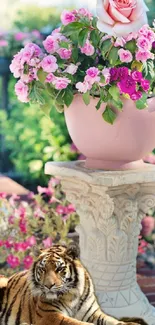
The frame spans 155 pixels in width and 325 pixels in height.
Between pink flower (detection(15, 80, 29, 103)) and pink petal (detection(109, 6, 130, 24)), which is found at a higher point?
pink petal (detection(109, 6, 130, 24))

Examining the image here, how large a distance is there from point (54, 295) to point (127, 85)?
122cm

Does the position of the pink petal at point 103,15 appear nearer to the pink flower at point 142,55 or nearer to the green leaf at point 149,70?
the pink flower at point 142,55

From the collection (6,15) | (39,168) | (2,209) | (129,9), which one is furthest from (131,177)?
(6,15)

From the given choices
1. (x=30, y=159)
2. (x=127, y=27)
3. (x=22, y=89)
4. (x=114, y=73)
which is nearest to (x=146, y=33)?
(x=127, y=27)

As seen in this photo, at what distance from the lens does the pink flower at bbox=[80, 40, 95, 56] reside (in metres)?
4.07

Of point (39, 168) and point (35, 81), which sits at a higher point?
point (35, 81)

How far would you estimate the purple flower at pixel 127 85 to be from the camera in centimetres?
400

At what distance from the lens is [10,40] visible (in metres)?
9.42

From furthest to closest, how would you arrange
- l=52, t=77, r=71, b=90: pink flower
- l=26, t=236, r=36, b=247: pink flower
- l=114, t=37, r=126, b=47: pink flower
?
l=26, t=236, r=36, b=247: pink flower, l=52, t=77, r=71, b=90: pink flower, l=114, t=37, r=126, b=47: pink flower

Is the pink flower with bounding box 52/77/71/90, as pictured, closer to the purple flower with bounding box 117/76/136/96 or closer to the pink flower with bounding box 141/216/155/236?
the purple flower with bounding box 117/76/136/96

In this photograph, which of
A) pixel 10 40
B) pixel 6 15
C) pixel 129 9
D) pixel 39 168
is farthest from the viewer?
pixel 6 15

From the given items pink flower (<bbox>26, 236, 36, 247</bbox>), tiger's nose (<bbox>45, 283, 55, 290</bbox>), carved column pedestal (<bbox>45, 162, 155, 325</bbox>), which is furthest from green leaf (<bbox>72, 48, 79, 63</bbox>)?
pink flower (<bbox>26, 236, 36, 247</bbox>)

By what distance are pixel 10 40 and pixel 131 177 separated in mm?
5567

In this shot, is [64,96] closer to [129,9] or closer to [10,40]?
[129,9]
